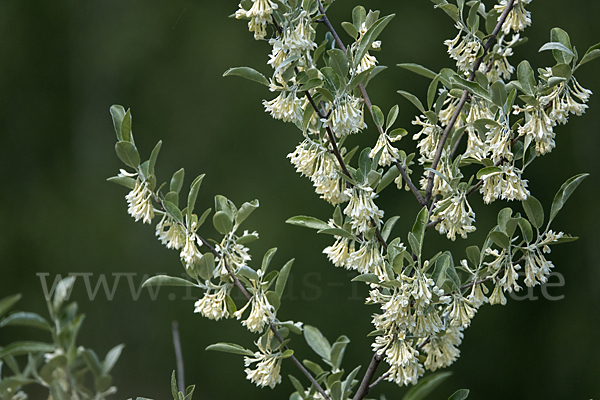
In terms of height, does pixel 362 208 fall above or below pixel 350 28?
below

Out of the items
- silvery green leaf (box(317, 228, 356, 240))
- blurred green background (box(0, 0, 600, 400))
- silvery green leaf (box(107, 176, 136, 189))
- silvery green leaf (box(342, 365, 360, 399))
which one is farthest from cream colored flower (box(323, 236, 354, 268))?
blurred green background (box(0, 0, 600, 400))

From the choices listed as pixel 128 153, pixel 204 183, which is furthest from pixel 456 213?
pixel 204 183

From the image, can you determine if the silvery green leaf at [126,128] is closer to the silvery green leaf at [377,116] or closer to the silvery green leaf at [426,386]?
the silvery green leaf at [377,116]

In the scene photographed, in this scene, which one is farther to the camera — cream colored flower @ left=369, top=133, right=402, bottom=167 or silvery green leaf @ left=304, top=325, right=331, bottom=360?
silvery green leaf @ left=304, top=325, right=331, bottom=360

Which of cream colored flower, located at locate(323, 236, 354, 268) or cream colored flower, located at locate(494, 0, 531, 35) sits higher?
cream colored flower, located at locate(494, 0, 531, 35)

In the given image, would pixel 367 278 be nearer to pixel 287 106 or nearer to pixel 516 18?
pixel 287 106

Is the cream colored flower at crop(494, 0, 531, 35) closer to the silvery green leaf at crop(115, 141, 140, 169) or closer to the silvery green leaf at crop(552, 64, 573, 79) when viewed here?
the silvery green leaf at crop(552, 64, 573, 79)

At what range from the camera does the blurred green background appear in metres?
1.66

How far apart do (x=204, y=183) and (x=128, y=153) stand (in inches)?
49.9

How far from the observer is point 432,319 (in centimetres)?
55

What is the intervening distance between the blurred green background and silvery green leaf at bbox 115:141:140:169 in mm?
1183

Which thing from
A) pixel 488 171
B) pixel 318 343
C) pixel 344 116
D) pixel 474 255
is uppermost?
pixel 344 116

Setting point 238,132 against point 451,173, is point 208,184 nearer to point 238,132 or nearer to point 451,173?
point 238,132

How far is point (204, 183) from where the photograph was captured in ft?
5.94
